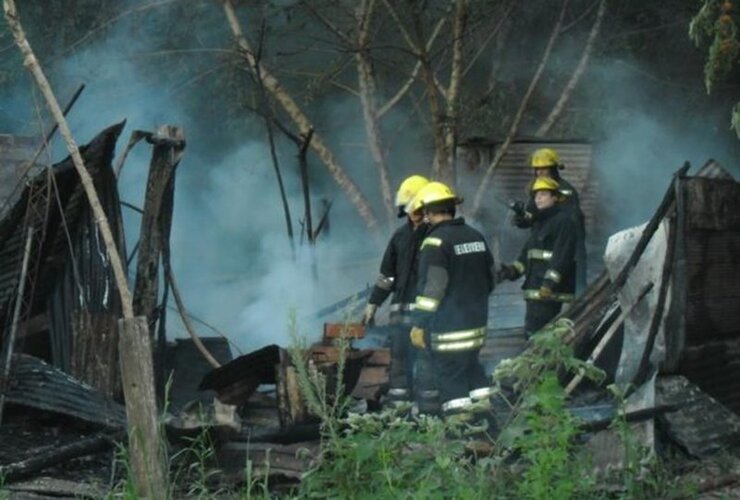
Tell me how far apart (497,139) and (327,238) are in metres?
2.51

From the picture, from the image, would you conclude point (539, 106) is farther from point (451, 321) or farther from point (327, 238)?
point (451, 321)

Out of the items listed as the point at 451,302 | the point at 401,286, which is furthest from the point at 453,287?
the point at 401,286

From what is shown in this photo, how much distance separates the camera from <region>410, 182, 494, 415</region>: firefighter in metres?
9.55

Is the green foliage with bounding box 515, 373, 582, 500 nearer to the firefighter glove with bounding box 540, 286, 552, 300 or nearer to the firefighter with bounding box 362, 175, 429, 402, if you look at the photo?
the firefighter with bounding box 362, 175, 429, 402

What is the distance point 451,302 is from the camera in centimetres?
976

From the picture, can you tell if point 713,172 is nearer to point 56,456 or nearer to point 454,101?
point 454,101

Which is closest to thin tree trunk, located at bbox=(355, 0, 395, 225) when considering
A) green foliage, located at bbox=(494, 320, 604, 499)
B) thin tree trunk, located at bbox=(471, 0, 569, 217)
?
thin tree trunk, located at bbox=(471, 0, 569, 217)

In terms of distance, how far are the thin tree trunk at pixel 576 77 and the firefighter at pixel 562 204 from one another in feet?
14.8

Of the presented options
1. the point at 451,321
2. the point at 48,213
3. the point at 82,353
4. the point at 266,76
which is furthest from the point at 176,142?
the point at 266,76

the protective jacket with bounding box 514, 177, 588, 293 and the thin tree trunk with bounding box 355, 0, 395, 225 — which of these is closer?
the protective jacket with bounding box 514, 177, 588, 293

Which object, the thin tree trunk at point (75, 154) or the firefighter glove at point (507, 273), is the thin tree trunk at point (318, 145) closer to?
the firefighter glove at point (507, 273)

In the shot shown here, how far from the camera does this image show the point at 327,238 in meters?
17.2

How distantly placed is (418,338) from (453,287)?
0.45 meters

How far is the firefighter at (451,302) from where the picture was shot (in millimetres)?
9547
